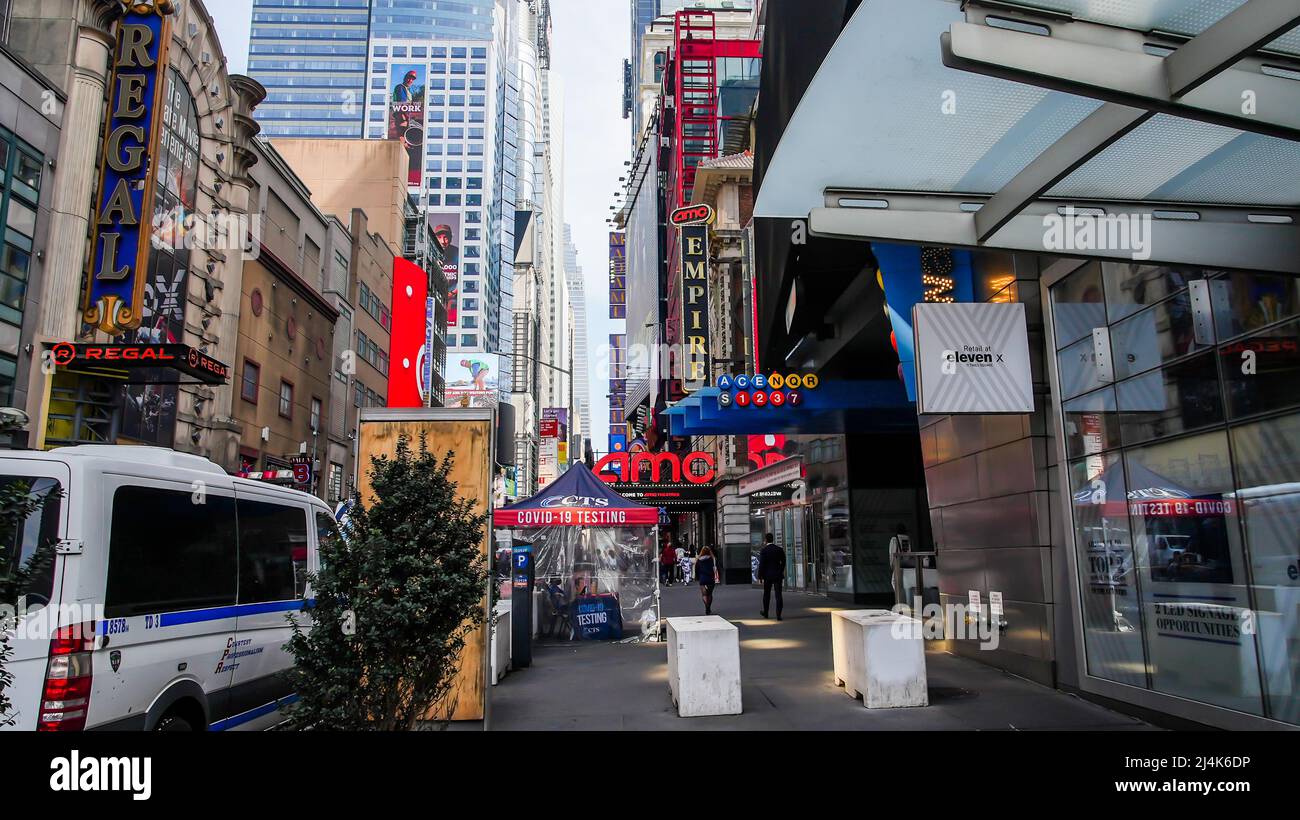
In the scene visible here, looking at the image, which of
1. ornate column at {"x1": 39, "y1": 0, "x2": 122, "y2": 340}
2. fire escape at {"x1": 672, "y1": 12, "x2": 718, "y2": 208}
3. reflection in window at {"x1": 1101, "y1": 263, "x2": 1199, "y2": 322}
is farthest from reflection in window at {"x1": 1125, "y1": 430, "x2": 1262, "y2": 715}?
fire escape at {"x1": 672, "y1": 12, "x2": 718, "y2": 208}

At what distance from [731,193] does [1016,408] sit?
3488cm

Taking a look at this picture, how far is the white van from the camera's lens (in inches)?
188

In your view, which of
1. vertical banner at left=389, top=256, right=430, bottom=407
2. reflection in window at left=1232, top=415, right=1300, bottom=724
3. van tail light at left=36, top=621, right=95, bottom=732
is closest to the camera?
van tail light at left=36, top=621, right=95, bottom=732

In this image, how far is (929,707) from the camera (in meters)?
8.59

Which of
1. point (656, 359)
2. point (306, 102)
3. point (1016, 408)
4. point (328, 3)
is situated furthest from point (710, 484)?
point (328, 3)

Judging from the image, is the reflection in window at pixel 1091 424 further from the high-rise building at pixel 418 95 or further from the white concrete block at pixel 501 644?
the high-rise building at pixel 418 95

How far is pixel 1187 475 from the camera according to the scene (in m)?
7.42

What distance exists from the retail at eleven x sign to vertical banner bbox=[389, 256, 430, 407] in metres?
29.1

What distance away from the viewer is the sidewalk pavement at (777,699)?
805 cm

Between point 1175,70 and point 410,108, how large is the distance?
161 m

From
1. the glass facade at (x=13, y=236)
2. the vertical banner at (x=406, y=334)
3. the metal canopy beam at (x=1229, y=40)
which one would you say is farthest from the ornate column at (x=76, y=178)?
the vertical banner at (x=406, y=334)

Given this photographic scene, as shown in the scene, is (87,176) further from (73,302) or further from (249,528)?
(249,528)

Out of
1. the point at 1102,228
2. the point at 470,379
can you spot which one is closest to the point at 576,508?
the point at 1102,228

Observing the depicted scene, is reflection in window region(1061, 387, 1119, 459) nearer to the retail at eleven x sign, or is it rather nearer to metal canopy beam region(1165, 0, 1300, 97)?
metal canopy beam region(1165, 0, 1300, 97)
